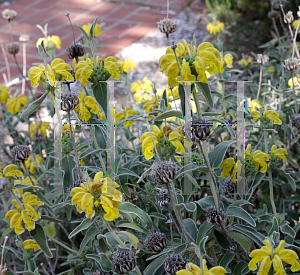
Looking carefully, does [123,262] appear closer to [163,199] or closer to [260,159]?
[163,199]

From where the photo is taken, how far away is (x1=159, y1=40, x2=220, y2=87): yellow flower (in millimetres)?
747

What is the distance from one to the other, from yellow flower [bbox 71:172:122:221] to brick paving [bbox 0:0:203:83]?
294cm

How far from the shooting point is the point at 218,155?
917mm

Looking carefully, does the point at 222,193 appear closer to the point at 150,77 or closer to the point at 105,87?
the point at 105,87

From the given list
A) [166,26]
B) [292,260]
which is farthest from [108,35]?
[292,260]

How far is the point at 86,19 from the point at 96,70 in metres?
3.62

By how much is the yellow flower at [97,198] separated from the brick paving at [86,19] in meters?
2.94

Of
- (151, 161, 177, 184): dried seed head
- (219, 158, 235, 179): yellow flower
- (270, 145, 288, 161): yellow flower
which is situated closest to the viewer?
(151, 161, 177, 184): dried seed head

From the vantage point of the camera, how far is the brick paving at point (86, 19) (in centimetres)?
379

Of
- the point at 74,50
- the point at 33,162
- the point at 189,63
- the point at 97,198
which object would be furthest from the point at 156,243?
the point at 33,162

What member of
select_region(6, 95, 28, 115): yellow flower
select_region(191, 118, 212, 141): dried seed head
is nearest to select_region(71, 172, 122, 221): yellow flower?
select_region(191, 118, 212, 141): dried seed head

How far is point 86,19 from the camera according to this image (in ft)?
14.0

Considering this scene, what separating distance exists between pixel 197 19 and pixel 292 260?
12.3 ft

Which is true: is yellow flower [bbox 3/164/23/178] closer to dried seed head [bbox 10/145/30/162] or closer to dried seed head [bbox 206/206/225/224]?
dried seed head [bbox 10/145/30/162]
